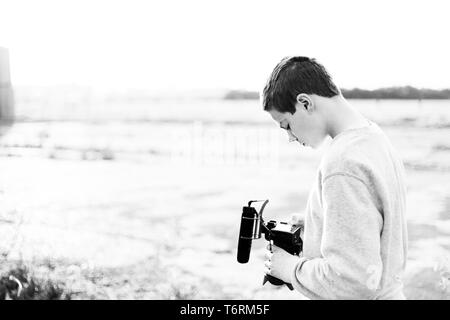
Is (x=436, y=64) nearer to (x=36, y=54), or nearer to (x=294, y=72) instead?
(x=294, y=72)

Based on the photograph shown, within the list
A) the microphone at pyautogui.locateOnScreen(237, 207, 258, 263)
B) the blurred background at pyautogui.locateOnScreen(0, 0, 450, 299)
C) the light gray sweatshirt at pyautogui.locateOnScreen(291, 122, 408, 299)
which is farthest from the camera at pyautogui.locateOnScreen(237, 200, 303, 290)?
the blurred background at pyautogui.locateOnScreen(0, 0, 450, 299)

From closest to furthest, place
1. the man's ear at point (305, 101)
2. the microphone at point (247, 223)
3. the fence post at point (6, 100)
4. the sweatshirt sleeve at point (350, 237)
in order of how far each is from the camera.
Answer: the sweatshirt sleeve at point (350, 237), the man's ear at point (305, 101), the microphone at point (247, 223), the fence post at point (6, 100)

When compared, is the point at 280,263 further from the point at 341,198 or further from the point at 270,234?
the point at 341,198

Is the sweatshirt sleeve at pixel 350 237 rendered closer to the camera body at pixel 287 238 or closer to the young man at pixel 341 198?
the young man at pixel 341 198

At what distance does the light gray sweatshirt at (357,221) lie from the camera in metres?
0.78

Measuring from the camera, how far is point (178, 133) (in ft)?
6.23

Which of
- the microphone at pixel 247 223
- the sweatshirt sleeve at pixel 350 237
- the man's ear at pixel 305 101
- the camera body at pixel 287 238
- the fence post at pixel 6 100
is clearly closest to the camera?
the sweatshirt sleeve at pixel 350 237

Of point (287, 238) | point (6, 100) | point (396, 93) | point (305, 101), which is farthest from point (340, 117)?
point (6, 100)

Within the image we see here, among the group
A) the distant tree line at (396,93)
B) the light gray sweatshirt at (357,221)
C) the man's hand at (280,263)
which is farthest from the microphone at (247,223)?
the distant tree line at (396,93)

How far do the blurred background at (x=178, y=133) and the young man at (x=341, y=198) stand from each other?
0.81 metres

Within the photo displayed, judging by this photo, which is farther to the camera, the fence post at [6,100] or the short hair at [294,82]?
the fence post at [6,100]

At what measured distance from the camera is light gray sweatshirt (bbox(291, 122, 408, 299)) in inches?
30.6

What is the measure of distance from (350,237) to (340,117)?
0.22 meters
